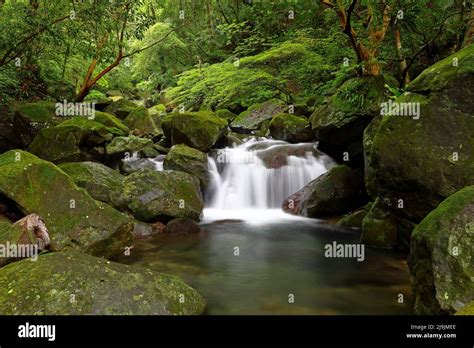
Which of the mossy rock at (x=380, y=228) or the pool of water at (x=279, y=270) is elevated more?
the mossy rock at (x=380, y=228)

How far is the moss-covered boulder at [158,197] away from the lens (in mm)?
10344

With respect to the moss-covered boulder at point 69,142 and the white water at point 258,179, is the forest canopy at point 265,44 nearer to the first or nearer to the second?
the moss-covered boulder at point 69,142

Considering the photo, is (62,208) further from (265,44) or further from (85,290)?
(265,44)

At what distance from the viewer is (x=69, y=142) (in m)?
13.1

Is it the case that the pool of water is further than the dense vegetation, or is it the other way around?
the pool of water

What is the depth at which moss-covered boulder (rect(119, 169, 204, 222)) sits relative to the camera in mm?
10344

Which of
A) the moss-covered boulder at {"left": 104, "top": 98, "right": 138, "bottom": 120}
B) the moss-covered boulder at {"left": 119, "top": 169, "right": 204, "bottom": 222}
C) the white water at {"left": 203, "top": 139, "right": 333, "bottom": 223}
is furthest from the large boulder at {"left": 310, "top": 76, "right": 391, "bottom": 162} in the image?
the moss-covered boulder at {"left": 104, "top": 98, "right": 138, "bottom": 120}

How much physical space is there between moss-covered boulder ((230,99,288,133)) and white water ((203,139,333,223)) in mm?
5884

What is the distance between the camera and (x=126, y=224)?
8.04 metres

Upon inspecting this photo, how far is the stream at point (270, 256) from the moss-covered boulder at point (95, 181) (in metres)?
1.95

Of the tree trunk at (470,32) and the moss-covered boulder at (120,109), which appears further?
the moss-covered boulder at (120,109)

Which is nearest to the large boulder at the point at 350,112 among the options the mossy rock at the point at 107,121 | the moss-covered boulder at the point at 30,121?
the mossy rock at the point at 107,121

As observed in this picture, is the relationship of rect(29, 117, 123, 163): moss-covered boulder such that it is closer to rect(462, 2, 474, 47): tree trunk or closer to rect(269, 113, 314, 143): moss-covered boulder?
rect(269, 113, 314, 143): moss-covered boulder

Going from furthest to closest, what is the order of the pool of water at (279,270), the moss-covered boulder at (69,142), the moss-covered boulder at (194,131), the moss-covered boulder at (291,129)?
the moss-covered boulder at (291,129) → the moss-covered boulder at (194,131) → the moss-covered boulder at (69,142) → the pool of water at (279,270)
